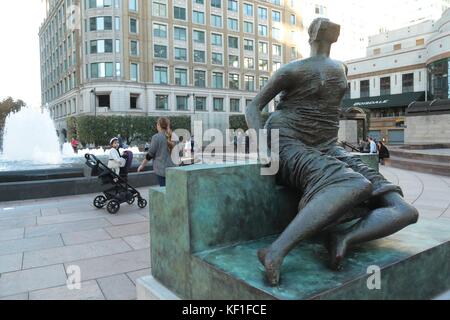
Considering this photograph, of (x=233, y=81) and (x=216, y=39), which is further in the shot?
(x=233, y=81)

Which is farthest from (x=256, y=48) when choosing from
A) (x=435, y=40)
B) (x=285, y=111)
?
(x=285, y=111)

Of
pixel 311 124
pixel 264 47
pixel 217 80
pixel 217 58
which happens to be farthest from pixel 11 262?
pixel 264 47

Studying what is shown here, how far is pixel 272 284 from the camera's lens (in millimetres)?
2287

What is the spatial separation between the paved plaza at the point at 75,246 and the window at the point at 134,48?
48727mm

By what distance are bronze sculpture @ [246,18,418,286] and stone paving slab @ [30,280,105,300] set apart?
2105 millimetres

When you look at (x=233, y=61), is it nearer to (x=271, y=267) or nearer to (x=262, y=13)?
(x=262, y=13)

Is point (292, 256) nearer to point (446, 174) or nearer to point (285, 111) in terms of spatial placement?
point (285, 111)

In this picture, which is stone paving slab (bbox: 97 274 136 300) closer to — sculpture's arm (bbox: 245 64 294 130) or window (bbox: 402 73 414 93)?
sculpture's arm (bbox: 245 64 294 130)

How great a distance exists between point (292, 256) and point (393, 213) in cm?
83

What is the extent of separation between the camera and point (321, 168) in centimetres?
296

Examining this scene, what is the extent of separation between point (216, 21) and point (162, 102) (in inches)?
671

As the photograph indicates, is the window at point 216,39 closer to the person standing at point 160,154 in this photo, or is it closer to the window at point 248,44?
the window at point 248,44

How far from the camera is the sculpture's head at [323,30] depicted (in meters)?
3.43

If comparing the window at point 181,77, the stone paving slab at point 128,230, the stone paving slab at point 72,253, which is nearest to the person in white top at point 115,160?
the stone paving slab at point 128,230
